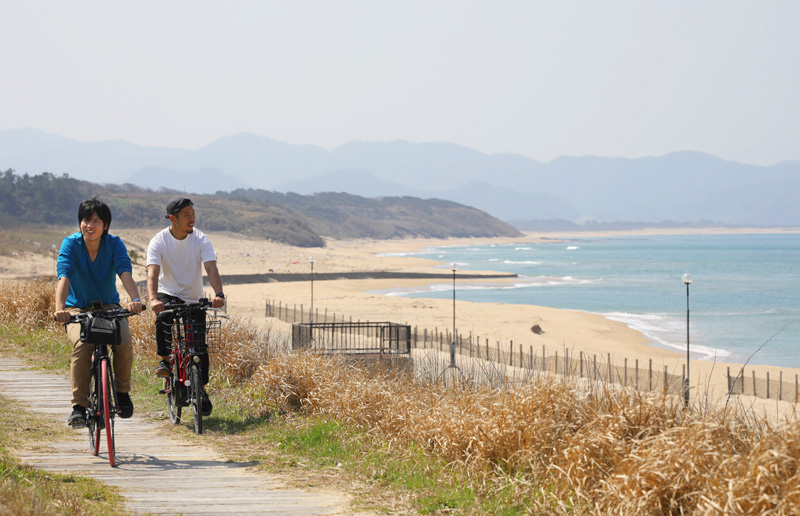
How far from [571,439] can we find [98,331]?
331cm

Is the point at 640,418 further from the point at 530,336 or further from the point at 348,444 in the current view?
the point at 530,336

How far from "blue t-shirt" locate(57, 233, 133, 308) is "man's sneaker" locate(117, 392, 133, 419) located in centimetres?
71

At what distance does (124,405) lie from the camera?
6.19 meters

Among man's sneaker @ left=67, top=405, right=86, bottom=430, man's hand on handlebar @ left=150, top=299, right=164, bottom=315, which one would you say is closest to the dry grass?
man's hand on handlebar @ left=150, top=299, right=164, bottom=315

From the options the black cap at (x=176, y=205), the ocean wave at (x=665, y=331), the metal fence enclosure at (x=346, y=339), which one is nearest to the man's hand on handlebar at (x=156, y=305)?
the black cap at (x=176, y=205)

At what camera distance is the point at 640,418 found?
5.33 meters

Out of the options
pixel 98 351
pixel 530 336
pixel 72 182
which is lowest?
pixel 530 336

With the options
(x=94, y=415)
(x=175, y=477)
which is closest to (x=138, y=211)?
(x=94, y=415)

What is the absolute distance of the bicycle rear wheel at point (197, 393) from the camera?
6879 mm

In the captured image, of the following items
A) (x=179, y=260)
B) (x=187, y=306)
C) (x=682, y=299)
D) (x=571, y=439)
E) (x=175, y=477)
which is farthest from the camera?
(x=682, y=299)

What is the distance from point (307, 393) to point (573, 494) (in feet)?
11.2

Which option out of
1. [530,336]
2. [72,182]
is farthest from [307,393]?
[72,182]

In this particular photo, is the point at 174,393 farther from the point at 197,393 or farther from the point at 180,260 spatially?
the point at 180,260

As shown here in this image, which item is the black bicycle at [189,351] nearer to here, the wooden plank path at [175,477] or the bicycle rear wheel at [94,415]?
the wooden plank path at [175,477]
